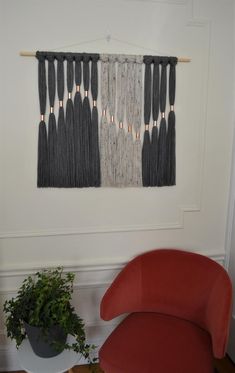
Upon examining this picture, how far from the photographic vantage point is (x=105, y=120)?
164 cm

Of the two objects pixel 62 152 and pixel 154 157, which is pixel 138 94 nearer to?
pixel 154 157

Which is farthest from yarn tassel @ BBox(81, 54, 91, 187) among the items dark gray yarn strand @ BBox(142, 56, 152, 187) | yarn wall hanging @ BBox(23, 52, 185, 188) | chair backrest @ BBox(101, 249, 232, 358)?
chair backrest @ BBox(101, 249, 232, 358)

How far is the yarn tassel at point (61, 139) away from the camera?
1566mm

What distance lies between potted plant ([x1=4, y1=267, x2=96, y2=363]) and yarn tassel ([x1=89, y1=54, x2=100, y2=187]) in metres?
0.63

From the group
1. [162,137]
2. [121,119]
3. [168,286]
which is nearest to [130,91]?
[121,119]

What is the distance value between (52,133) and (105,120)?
0.31 meters

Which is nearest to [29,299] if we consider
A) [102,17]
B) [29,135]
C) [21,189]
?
[21,189]

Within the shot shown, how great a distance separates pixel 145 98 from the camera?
64.7 inches

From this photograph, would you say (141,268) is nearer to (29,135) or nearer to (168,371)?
(168,371)

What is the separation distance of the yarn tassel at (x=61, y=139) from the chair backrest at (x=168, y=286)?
2.10 feet

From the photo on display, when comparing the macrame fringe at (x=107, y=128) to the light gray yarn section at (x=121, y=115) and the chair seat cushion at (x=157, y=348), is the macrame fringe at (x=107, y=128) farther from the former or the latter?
the chair seat cushion at (x=157, y=348)

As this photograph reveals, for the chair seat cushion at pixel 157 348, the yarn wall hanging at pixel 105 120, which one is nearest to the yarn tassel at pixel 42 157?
the yarn wall hanging at pixel 105 120

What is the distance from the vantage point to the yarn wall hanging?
1.58 metres

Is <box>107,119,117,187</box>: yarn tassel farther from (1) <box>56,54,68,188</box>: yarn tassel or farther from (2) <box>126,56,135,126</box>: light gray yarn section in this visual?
(1) <box>56,54,68,188</box>: yarn tassel
